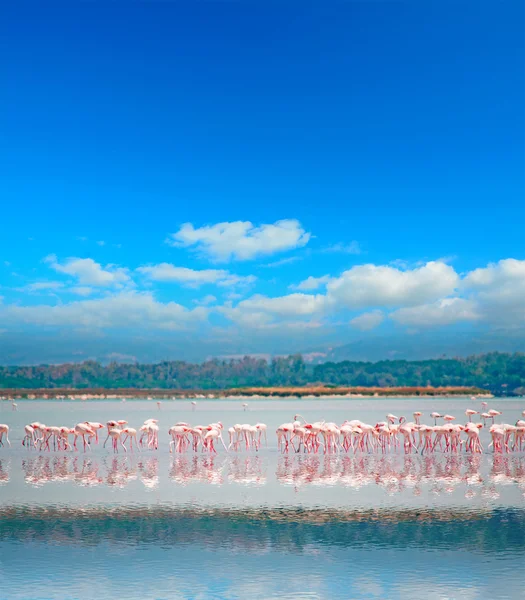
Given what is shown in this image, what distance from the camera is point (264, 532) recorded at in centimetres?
1011

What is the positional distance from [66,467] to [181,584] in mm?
10943

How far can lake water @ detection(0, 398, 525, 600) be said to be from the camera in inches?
305

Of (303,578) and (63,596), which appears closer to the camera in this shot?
(63,596)

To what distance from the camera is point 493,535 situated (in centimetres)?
981

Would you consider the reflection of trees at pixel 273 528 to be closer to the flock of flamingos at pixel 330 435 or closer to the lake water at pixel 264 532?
the lake water at pixel 264 532

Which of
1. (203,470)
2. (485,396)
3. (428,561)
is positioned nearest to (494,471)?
(203,470)

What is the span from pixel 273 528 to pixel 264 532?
0.25m

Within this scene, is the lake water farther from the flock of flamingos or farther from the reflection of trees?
the flock of flamingos

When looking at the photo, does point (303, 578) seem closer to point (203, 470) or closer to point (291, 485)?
point (291, 485)

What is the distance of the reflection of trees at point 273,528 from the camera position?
9453 millimetres

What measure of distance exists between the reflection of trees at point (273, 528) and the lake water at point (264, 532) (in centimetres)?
3

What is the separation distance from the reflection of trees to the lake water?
0.03 meters

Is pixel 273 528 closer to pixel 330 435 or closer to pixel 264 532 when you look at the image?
pixel 264 532

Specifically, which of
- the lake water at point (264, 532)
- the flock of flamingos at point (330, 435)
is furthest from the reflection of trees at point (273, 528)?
the flock of flamingos at point (330, 435)
